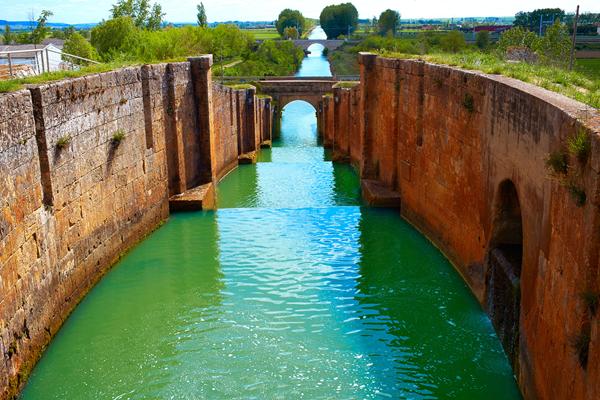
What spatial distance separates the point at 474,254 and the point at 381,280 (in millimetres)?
1679

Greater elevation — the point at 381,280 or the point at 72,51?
the point at 72,51

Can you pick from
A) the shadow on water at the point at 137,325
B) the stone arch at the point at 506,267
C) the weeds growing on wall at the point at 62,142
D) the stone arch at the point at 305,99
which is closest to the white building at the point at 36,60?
the weeds growing on wall at the point at 62,142

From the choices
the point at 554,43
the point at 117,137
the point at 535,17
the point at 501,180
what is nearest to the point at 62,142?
the point at 117,137

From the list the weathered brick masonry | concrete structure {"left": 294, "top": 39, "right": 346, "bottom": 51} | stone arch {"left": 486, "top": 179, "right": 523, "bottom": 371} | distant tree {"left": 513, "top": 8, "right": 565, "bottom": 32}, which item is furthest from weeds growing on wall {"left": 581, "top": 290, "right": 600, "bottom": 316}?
concrete structure {"left": 294, "top": 39, "right": 346, "bottom": 51}

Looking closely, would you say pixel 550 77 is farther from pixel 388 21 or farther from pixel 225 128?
pixel 388 21

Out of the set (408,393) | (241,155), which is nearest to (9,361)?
(408,393)

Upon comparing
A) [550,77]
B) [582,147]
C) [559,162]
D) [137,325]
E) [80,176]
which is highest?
[550,77]

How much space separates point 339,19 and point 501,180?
10493cm

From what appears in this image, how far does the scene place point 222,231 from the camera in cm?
1467

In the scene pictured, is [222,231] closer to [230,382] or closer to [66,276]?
[66,276]

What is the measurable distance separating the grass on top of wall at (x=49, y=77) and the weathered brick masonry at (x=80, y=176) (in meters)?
0.23

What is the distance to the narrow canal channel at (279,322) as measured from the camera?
322 inches

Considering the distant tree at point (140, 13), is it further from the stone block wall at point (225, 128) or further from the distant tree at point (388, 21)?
the distant tree at point (388, 21)

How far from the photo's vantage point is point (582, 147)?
5980mm
